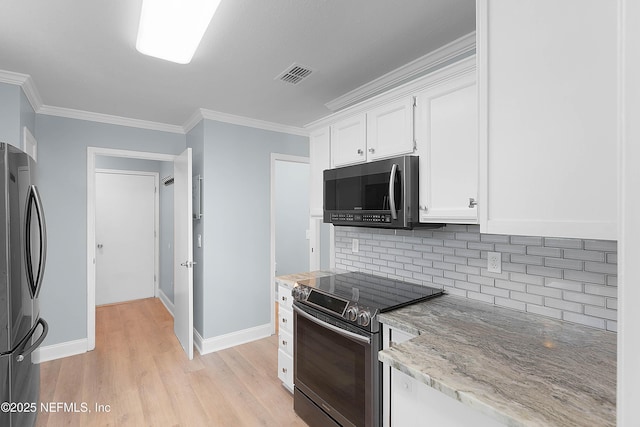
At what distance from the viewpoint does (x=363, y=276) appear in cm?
248

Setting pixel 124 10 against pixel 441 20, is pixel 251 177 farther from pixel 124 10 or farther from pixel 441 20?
pixel 441 20

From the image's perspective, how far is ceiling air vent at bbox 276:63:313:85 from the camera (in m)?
2.30

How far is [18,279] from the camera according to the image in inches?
63.1

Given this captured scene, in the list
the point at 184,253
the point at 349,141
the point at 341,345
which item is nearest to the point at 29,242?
the point at 184,253

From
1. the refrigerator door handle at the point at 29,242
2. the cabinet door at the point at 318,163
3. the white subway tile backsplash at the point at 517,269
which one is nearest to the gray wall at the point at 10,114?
the refrigerator door handle at the point at 29,242

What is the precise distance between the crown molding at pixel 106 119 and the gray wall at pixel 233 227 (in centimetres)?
28

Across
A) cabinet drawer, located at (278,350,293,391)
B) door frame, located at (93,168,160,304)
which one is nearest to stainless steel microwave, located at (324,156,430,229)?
cabinet drawer, located at (278,350,293,391)

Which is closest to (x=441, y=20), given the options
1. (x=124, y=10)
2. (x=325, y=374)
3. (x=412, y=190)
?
(x=412, y=190)

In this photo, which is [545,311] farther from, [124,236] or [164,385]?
[124,236]

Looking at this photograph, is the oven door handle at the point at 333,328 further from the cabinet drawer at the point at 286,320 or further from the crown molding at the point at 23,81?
the crown molding at the point at 23,81

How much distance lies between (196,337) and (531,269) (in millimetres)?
3171

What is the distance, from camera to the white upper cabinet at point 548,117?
1000 millimetres

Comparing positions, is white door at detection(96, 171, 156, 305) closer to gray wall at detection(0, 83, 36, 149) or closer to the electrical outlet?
gray wall at detection(0, 83, 36, 149)

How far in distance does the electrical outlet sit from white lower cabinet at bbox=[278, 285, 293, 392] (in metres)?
1.38
